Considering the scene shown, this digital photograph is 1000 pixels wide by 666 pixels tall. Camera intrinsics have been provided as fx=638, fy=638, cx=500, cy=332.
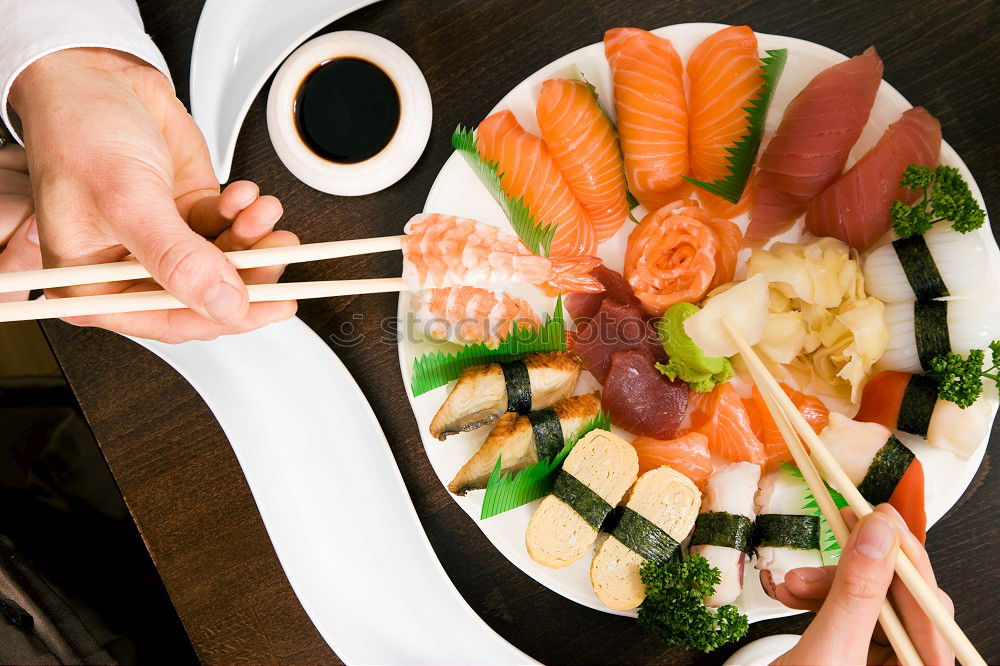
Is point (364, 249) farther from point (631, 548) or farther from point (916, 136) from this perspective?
point (916, 136)

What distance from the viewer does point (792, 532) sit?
5.76 ft

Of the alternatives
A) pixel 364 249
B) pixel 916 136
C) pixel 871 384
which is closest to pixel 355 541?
pixel 364 249

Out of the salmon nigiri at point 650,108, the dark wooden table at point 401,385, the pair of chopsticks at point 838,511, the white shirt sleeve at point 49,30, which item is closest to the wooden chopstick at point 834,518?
the pair of chopsticks at point 838,511

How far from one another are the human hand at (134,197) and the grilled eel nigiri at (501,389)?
52 centimetres

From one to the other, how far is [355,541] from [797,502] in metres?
1.31

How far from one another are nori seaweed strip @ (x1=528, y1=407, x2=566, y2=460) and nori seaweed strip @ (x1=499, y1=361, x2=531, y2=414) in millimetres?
69

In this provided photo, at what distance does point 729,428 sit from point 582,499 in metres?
0.46

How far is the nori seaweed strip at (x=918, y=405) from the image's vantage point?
1688 millimetres

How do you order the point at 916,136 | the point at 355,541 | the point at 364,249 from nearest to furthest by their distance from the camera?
1. the point at 364,249
2. the point at 916,136
3. the point at 355,541

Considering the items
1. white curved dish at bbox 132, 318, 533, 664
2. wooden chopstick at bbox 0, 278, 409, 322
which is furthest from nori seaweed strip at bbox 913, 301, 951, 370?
white curved dish at bbox 132, 318, 533, 664

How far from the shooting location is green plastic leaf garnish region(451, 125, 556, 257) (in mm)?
1789

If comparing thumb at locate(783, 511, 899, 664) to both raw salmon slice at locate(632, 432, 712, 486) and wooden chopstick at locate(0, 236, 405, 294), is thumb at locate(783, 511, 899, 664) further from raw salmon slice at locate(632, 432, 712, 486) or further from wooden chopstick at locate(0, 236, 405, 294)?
wooden chopstick at locate(0, 236, 405, 294)

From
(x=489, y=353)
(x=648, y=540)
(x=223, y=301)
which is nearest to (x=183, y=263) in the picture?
(x=223, y=301)

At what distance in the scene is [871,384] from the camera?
1783mm
